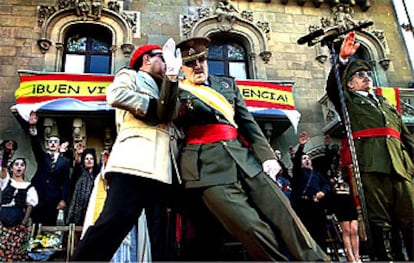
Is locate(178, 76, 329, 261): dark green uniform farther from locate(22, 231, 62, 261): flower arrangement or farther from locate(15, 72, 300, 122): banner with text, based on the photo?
locate(15, 72, 300, 122): banner with text

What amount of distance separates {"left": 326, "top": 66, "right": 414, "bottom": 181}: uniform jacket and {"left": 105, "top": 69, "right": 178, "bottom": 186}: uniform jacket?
2.11 m

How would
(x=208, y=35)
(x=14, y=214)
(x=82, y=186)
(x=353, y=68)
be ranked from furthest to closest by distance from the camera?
(x=208, y=35) → (x=82, y=186) → (x=14, y=214) → (x=353, y=68)

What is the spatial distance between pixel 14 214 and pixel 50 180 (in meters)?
1.24

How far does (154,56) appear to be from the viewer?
338 cm

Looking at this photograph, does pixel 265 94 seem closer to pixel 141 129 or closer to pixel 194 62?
pixel 194 62

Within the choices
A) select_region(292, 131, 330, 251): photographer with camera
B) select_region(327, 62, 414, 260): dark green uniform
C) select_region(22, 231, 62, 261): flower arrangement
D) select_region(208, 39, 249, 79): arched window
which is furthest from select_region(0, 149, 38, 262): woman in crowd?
select_region(208, 39, 249, 79): arched window

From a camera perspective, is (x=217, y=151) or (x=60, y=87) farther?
(x=60, y=87)

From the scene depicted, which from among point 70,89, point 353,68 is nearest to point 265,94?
point 70,89

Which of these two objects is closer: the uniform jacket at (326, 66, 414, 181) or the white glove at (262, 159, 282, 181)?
the white glove at (262, 159, 282, 181)

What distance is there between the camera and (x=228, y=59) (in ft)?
36.6

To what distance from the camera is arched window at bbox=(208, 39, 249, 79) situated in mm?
10945

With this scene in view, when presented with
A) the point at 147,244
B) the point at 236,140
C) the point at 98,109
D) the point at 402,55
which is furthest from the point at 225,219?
the point at 402,55

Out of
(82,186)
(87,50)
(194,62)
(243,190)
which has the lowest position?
(243,190)

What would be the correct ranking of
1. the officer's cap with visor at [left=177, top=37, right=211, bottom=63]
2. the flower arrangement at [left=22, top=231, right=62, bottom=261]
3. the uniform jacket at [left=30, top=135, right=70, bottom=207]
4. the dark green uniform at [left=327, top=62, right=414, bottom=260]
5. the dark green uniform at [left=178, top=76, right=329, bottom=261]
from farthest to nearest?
1. the uniform jacket at [left=30, top=135, right=70, bottom=207]
2. the flower arrangement at [left=22, top=231, right=62, bottom=261]
3. the dark green uniform at [left=327, top=62, right=414, bottom=260]
4. the officer's cap with visor at [left=177, top=37, right=211, bottom=63]
5. the dark green uniform at [left=178, top=76, right=329, bottom=261]
